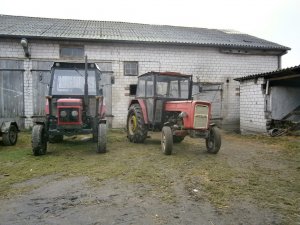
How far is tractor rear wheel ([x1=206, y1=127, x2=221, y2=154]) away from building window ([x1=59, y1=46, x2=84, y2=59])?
25.2ft

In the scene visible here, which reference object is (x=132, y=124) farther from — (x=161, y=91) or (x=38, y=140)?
(x=38, y=140)

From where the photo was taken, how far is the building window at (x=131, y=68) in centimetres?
1360

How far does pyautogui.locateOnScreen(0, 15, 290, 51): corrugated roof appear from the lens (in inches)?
512

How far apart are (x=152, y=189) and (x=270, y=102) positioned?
27.9 ft

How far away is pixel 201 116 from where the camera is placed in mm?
7277

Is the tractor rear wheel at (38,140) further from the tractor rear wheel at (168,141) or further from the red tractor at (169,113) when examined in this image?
the tractor rear wheel at (168,141)

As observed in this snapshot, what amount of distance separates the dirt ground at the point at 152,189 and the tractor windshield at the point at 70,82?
5.28ft

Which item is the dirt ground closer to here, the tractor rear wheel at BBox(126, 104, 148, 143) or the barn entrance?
the tractor rear wheel at BBox(126, 104, 148, 143)

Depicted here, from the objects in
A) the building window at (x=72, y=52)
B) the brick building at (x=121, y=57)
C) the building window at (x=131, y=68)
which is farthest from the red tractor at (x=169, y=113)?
the building window at (x=72, y=52)

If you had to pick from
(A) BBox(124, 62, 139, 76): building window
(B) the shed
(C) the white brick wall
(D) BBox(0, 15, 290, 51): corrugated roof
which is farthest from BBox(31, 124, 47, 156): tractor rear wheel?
(B) the shed

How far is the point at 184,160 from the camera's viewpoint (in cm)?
675

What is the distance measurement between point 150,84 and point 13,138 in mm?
4428

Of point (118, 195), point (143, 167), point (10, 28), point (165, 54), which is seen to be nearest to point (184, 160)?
point (143, 167)

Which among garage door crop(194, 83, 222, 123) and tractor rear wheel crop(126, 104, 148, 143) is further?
garage door crop(194, 83, 222, 123)
